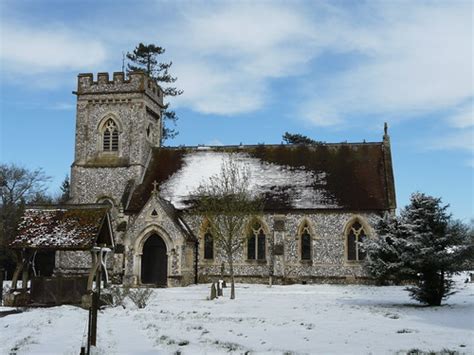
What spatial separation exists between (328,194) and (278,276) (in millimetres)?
5632

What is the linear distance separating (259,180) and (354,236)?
22.1 feet

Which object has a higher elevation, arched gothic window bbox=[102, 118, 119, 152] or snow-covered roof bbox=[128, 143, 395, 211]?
arched gothic window bbox=[102, 118, 119, 152]

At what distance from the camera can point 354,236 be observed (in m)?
33.4

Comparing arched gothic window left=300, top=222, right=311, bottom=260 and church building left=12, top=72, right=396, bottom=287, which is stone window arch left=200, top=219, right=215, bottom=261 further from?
arched gothic window left=300, top=222, right=311, bottom=260

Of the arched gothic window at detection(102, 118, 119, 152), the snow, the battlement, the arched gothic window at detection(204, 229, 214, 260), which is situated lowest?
the arched gothic window at detection(204, 229, 214, 260)

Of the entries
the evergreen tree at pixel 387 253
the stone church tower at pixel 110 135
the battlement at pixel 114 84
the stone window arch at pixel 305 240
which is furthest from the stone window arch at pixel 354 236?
the battlement at pixel 114 84

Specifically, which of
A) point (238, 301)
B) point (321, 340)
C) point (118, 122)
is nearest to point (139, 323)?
point (321, 340)

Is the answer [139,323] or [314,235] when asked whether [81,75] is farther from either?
[139,323]

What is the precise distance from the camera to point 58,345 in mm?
12031

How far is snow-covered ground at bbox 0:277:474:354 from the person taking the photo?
1169cm

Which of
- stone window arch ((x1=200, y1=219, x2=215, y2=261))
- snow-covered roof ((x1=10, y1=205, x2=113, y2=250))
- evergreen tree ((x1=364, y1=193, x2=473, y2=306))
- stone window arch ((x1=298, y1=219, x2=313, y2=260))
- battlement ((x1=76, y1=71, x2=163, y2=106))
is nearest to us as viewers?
evergreen tree ((x1=364, y1=193, x2=473, y2=306))

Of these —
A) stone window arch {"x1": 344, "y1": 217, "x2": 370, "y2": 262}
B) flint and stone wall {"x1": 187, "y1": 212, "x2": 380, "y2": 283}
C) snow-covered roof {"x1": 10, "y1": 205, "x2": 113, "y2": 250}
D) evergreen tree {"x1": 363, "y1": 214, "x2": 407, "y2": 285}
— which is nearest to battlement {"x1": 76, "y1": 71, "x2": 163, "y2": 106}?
flint and stone wall {"x1": 187, "y1": 212, "x2": 380, "y2": 283}

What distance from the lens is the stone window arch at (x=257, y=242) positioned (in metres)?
34.3

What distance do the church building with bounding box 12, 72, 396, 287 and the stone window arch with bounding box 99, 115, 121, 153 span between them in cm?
7
